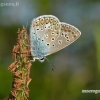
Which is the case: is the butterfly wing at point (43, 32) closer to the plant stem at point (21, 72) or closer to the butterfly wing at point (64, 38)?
the butterfly wing at point (64, 38)

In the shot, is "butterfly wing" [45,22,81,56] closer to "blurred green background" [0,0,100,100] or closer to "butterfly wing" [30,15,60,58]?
"butterfly wing" [30,15,60,58]

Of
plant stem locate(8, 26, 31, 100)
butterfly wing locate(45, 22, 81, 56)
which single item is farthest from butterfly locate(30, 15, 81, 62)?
plant stem locate(8, 26, 31, 100)

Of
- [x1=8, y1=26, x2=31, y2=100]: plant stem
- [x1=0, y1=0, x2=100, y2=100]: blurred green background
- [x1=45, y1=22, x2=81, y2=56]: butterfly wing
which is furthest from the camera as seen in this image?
[x1=0, y1=0, x2=100, y2=100]: blurred green background

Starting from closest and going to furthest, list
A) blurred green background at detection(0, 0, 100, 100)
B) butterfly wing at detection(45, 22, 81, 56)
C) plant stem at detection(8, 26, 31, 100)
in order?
plant stem at detection(8, 26, 31, 100) → butterfly wing at detection(45, 22, 81, 56) → blurred green background at detection(0, 0, 100, 100)

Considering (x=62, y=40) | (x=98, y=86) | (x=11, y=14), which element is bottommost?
(x=98, y=86)

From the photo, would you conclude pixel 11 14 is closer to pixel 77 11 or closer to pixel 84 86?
pixel 77 11

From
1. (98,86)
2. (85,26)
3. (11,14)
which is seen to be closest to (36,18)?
(11,14)

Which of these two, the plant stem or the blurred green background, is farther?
the blurred green background
